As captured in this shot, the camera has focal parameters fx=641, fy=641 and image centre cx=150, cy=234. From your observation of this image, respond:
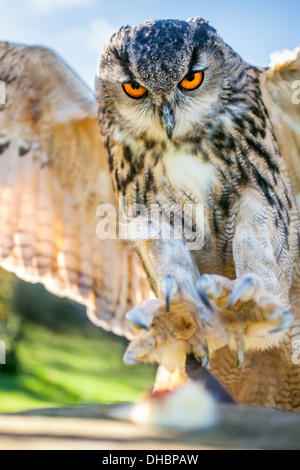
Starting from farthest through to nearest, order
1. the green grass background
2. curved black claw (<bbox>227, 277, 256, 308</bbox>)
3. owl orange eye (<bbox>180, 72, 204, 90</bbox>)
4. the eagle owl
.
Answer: the green grass background < owl orange eye (<bbox>180, 72, 204, 90</bbox>) < the eagle owl < curved black claw (<bbox>227, 277, 256, 308</bbox>)

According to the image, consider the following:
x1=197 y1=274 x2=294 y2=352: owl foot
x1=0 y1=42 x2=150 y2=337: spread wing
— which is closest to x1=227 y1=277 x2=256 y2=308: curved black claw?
x1=197 y1=274 x2=294 y2=352: owl foot

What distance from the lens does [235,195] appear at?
255cm

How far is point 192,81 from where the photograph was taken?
2314 millimetres

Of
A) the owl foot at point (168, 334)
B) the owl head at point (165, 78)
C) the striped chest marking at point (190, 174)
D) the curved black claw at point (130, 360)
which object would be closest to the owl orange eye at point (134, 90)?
the owl head at point (165, 78)

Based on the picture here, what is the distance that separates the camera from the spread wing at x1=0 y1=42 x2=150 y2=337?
3.09 metres

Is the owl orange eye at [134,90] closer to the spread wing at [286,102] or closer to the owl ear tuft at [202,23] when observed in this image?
the owl ear tuft at [202,23]

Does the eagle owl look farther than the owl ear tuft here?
No

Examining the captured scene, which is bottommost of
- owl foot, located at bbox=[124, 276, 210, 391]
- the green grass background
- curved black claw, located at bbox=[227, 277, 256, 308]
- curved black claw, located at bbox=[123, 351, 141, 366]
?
curved black claw, located at bbox=[123, 351, 141, 366]

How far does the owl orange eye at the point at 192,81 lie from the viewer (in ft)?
7.55

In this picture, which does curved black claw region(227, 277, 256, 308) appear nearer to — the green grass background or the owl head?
the owl head

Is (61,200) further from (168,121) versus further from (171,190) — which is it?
(168,121)

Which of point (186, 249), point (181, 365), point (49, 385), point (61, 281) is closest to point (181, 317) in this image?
point (181, 365)
